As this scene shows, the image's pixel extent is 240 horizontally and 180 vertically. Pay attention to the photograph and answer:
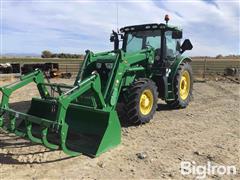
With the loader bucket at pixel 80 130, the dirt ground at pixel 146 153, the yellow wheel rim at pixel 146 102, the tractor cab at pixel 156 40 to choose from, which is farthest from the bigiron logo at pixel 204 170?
the tractor cab at pixel 156 40

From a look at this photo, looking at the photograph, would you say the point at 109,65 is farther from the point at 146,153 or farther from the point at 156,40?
the point at 146,153

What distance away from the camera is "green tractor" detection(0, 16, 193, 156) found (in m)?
6.16

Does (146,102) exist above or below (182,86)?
below

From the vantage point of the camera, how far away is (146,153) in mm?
6312

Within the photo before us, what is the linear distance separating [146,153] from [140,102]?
1905 mm

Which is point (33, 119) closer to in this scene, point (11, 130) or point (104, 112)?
point (11, 130)

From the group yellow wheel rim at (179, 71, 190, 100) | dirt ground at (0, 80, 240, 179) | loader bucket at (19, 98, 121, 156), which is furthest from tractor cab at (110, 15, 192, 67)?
loader bucket at (19, 98, 121, 156)

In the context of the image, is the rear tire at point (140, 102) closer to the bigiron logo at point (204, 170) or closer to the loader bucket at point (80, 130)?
the loader bucket at point (80, 130)

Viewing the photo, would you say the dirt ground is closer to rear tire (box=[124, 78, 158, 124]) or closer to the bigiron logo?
the bigiron logo

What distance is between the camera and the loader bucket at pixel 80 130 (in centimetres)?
586

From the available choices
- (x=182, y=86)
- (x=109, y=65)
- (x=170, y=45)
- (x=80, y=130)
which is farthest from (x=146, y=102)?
(x=182, y=86)

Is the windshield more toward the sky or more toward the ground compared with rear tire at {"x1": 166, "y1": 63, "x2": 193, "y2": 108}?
more toward the sky

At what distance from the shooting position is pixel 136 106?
7.76 metres

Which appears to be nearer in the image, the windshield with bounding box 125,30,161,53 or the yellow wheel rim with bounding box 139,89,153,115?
the yellow wheel rim with bounding box 139,89,153,115
